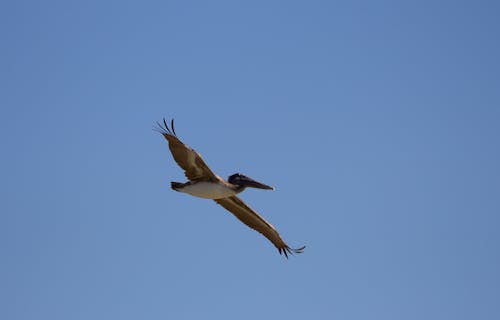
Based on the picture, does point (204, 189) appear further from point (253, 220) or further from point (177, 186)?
point (253, 220)

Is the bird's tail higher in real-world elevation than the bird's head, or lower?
lower

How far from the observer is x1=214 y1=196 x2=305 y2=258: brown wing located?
20.9 m

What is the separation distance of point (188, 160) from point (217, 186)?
97 centimetres

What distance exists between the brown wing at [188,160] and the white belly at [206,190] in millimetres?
143

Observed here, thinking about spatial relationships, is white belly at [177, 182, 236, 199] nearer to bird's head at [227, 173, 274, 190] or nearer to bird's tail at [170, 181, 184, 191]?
bird's tail at [170, 181, 184, 191]

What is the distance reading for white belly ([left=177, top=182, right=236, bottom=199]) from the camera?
19312 millimetres

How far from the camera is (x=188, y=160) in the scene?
18984 mm

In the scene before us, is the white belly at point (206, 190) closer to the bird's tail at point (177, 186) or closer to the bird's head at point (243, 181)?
the bird's tail at point (177, 186)

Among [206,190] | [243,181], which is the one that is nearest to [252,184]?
[243,181]

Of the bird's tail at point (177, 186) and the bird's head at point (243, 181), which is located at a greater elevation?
the bird's head at point (243, 181)

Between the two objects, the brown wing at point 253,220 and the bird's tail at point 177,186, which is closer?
the bird's tail at point 177,186

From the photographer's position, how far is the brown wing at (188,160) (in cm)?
1858

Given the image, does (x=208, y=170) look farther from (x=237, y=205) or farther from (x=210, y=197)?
(x=237, y=205)

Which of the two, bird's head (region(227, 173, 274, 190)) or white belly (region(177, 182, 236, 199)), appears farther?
bird's head (region(227, 173, 274, 190))
